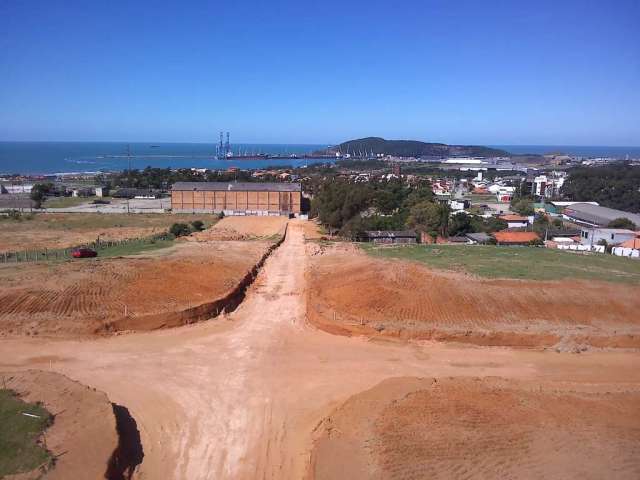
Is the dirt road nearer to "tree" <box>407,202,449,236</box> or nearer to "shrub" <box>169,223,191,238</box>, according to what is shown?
"shrub" <box>169,223,191,238</box>

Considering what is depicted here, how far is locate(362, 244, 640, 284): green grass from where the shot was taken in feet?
95.9

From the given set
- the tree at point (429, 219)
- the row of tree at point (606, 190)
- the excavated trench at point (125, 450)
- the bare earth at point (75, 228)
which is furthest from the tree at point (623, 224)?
the excavated trench at point (125, 450)

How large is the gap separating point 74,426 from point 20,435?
121 centimetres

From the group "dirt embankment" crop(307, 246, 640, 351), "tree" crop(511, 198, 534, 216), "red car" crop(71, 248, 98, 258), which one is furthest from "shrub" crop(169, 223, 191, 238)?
"tree" crop(511, 198, 534, 216)

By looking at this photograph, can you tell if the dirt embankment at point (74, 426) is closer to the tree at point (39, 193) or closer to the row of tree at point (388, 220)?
the row of tree at point (388, 220)

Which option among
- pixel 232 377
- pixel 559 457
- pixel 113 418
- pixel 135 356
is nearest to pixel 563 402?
pixel 559 457

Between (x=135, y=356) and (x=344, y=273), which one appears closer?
(x=135, y=356)

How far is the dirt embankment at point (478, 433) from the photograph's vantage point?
12.1 m

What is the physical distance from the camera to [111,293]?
80.2ft

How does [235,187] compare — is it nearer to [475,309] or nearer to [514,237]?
[514,237]

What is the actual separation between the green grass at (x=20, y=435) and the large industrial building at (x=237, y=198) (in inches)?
2118

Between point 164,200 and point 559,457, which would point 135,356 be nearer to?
point 559,457

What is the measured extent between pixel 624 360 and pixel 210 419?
52.8ft

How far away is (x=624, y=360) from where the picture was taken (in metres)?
20.5
